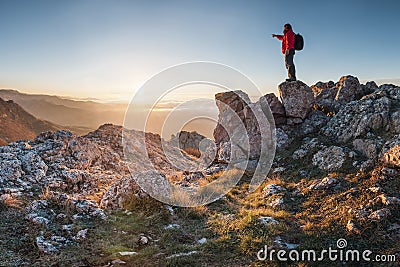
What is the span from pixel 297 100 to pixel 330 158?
632cm

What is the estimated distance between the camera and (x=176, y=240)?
29.0 feet

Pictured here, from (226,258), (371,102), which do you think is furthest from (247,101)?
(226,258)

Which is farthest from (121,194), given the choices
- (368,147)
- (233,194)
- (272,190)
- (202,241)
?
(368,147)

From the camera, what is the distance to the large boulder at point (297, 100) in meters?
19.5

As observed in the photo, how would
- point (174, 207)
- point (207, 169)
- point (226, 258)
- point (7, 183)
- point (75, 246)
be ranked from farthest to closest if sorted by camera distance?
point (207, 169) → point (7, 183) → point (174, 207) → point (75, 246) → point (226, 258)

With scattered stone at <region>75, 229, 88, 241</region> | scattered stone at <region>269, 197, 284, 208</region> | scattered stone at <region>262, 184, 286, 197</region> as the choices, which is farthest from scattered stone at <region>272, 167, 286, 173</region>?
scattered stone at <region>75, 229, 88, 241</region>

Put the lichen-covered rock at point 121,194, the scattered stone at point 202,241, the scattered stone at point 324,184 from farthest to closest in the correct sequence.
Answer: the scattered stone at point 324,184
the lichen-covered rock at point 121,194
the scattered stone at point 202,241

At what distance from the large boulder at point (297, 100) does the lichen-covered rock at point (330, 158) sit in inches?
187

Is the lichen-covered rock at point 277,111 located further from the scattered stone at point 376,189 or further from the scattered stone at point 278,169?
the scattered stone at point 376,189

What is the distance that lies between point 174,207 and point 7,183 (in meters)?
7.39

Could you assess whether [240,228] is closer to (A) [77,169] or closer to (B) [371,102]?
(A) [77,169]

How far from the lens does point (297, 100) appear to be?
19578 millimetres

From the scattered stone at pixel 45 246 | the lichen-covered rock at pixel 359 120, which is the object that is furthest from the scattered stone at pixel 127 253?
the lichen-covered rock at pixel 359 120

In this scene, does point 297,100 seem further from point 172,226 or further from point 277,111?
point 172,226
